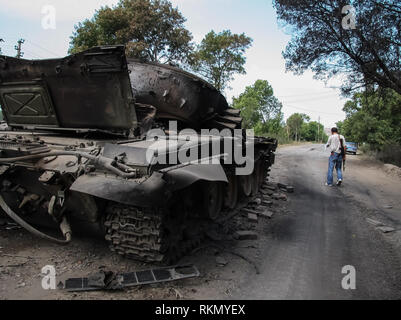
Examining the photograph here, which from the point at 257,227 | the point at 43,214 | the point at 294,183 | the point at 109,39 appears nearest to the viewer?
the point at 43,214

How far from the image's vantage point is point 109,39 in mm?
19219

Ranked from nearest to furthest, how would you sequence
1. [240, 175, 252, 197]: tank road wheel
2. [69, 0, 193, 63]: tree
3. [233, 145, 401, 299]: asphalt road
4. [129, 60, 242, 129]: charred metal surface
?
[233, 145, 401, 299]: asphalt road
[129, 60, 242, 129]: charred metal surface
[240, 175, 252, 197]: tank road wheel
[69, 0, 193, 63]: tree

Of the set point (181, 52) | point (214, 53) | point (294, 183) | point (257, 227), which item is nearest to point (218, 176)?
point (257, 227)

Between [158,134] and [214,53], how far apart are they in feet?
67.0

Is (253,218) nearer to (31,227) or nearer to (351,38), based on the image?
(31,227)

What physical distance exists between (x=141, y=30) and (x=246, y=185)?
559 inches

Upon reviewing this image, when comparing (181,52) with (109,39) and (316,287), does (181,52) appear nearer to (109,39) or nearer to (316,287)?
(109,39)

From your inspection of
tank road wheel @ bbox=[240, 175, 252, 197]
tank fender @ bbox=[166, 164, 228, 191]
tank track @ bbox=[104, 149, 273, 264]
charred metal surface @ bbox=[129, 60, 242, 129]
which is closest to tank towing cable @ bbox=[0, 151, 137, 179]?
tank fender @ bbox=[166, 164, 228, 191]

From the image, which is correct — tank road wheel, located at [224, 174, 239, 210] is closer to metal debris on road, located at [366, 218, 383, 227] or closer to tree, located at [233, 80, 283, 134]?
metal debris on road, located at [366, 218, 383, 227]

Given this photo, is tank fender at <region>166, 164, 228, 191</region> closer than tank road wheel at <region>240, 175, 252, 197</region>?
Yes

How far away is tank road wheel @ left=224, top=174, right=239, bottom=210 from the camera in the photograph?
5535mm

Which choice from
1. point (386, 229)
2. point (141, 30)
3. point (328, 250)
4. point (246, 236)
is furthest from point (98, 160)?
point (141, 30)

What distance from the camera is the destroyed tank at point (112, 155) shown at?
123 inches

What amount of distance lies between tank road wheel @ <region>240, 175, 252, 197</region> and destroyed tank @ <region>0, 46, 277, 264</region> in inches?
20.8
